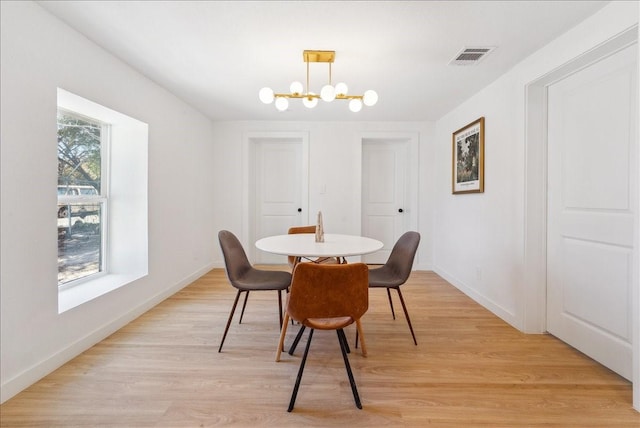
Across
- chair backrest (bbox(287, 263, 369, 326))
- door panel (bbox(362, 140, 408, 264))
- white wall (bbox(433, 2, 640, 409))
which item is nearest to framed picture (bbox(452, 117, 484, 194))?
white wall (bbox(433, 2, 640, 409))

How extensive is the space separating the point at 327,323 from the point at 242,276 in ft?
3.53

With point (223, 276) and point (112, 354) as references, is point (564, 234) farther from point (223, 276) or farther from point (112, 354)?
point (223, 276)

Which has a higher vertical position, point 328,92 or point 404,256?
point 328,92

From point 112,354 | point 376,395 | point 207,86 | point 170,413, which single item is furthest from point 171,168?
point 376,395

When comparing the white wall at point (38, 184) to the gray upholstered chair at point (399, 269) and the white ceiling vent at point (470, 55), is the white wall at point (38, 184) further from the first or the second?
the white ceiling vent at point (470, 55)

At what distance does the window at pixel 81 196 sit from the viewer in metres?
2.32

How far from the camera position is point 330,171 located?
14.5 ft

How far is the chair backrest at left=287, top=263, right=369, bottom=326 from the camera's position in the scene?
4.66ft

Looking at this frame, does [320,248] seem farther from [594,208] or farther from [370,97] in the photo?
[594,208]

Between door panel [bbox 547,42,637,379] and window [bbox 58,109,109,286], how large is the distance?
3764 mm

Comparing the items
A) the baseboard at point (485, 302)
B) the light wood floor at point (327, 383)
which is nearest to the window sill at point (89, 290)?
the light wood floor at point (327, 383)

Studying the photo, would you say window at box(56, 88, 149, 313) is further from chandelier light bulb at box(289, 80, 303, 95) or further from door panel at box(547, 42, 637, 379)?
door panel at box(547, 42, 637, 379)

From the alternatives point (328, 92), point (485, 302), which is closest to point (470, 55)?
point (328, 92)

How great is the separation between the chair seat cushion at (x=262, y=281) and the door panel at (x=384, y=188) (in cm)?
251
